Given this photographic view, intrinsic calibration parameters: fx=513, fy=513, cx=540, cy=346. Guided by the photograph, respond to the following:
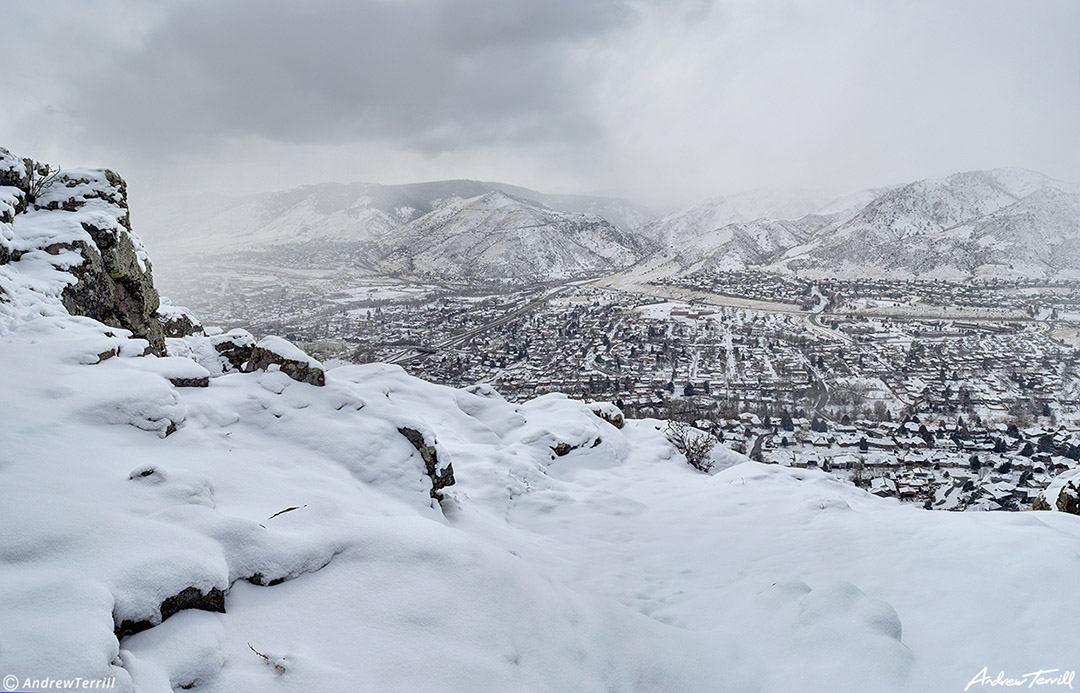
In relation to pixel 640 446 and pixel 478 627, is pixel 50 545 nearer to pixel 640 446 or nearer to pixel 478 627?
pixel 478 627

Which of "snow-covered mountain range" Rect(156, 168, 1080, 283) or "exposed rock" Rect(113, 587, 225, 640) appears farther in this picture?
"snow-covered mountain range" Rect(156, 168, 1080, 283)

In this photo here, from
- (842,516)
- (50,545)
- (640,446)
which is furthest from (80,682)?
(640,446)

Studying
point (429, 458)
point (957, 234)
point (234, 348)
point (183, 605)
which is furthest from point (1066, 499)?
point (957, 234)

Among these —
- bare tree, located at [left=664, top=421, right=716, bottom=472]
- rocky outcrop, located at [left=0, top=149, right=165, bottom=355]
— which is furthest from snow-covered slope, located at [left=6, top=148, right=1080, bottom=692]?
bare tree, located at [left=664, top=421, right=716, bottom=472]

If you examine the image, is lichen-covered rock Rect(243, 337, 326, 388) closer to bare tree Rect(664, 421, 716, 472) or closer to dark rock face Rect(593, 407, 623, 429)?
dark rock face Rect(593, 407, 623, 429)

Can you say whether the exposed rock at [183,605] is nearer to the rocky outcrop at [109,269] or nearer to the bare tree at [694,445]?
the rocky outcrop at [109,269]

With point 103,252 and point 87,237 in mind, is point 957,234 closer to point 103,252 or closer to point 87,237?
point 103,252
